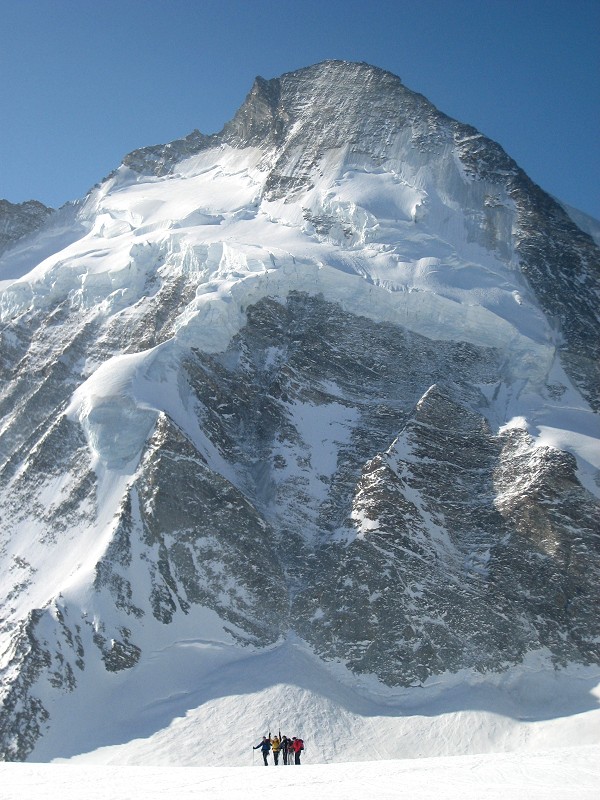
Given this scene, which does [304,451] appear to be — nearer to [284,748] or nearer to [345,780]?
[284,748]

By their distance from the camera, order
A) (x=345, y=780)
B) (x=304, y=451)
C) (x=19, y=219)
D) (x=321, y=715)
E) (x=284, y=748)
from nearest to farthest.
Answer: (x=345, y=780) < (x=284, y=748) < (x=321, y=715) < (x=304, y=451) < (x=19, y=219)

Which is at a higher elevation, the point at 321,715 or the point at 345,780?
the point at 321,715

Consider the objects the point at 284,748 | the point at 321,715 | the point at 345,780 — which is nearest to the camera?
the point at 345,780

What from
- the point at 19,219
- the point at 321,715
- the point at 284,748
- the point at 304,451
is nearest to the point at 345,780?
the point at 284,748

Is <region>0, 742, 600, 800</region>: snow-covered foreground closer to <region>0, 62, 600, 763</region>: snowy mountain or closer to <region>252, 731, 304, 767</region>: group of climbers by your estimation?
<region>252, 731, 304, 767</region>: group of climbers

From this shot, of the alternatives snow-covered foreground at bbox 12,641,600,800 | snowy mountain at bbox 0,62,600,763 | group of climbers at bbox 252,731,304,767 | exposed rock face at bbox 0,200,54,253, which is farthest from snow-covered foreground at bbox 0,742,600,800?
exposed rock face at bbox 0,200,54,253

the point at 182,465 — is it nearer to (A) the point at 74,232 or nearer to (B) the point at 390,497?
(B) the point at 390,497

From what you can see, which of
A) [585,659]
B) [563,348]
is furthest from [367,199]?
[585,659]
